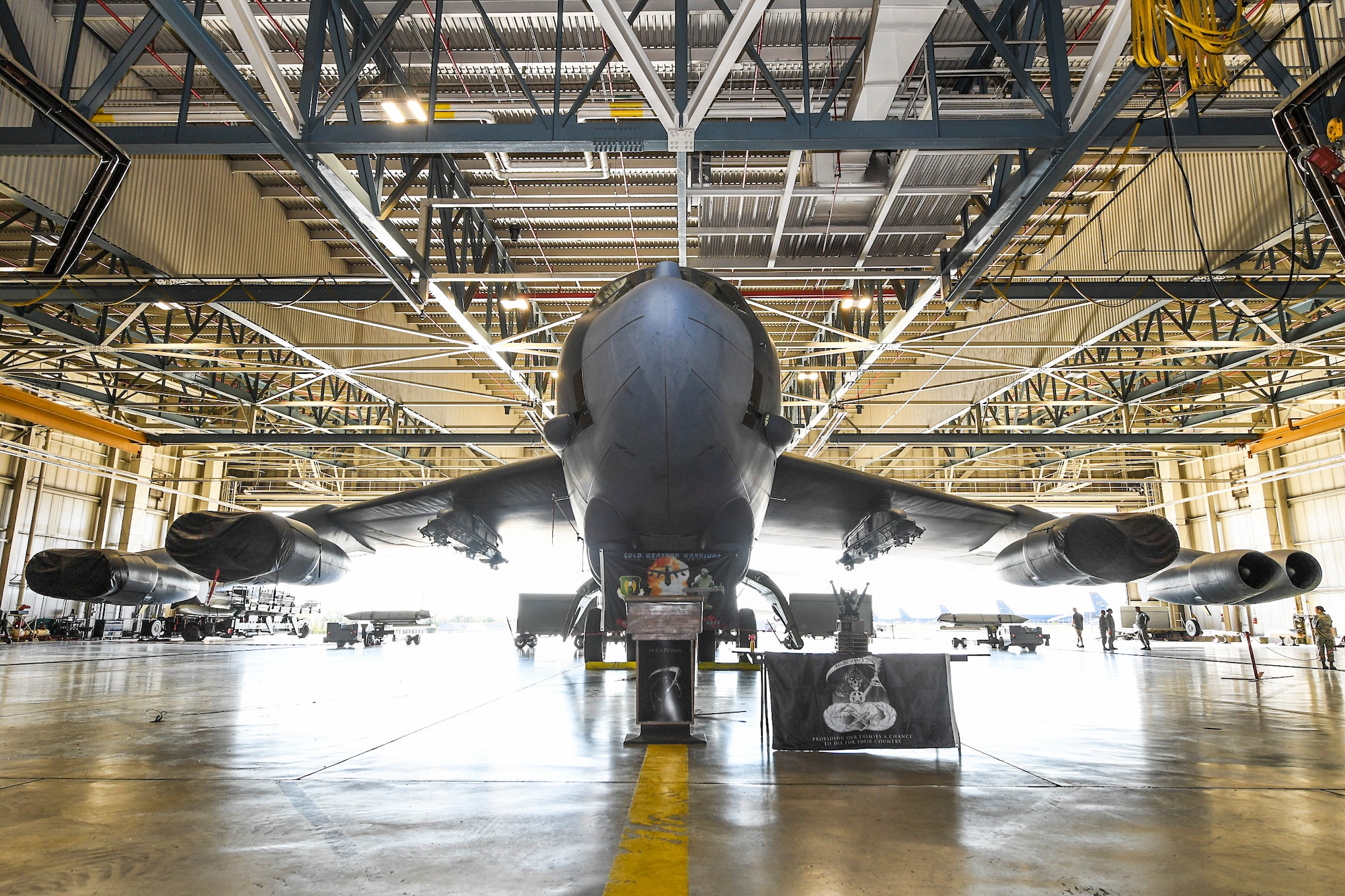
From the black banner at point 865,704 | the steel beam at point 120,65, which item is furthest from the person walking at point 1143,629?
the steel beam at point 120,65

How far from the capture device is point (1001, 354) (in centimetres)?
2334

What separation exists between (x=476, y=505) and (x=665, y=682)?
4.75m

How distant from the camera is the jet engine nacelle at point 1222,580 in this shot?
9898 mm

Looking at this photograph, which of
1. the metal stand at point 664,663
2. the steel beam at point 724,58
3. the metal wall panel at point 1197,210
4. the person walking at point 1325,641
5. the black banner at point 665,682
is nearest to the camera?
the metal stand at point 664,663

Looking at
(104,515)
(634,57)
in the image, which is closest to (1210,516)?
(634,57)

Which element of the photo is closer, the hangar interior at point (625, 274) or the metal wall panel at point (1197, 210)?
the hangar interior at point (625, 274)

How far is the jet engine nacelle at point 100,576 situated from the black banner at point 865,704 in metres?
8.03

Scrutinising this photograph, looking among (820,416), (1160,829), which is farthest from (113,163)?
(820,416)

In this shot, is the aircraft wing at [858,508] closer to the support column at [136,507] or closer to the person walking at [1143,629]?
the person walking at [1143,629]

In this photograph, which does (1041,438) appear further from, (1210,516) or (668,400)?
(1210,516)

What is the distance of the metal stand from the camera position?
19.9 feet

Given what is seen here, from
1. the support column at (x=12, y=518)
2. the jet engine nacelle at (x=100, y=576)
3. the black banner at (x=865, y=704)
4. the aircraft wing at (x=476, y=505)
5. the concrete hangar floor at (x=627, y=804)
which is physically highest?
the support column at (x=12, y=518)

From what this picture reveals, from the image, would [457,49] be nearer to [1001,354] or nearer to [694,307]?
[694,307]

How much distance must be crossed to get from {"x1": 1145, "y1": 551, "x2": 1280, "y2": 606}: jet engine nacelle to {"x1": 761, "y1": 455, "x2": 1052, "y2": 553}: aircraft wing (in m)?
2.41
